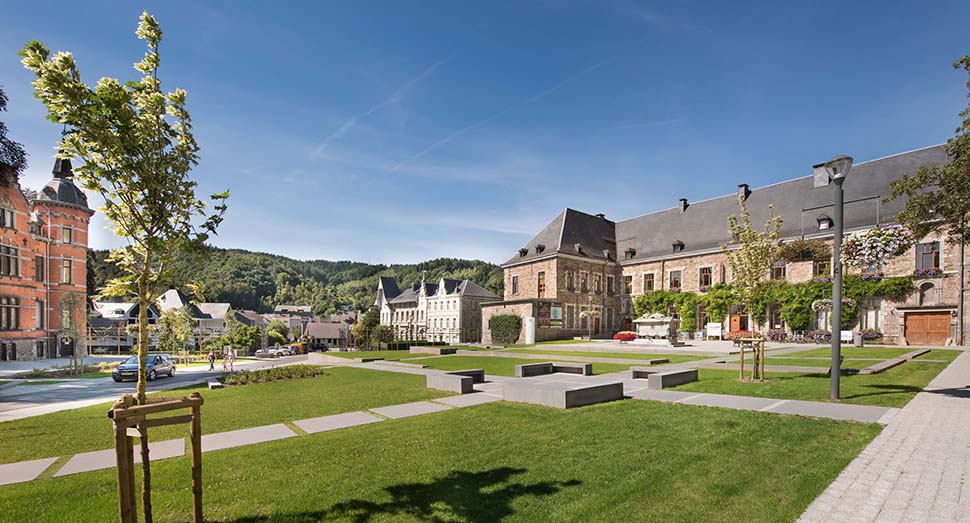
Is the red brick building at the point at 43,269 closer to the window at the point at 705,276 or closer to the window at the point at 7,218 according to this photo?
the window at the point at 7,218

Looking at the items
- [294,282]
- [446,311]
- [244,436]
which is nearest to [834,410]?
[244,436]

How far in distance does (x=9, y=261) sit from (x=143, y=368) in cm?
4404

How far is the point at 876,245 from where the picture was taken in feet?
37.6

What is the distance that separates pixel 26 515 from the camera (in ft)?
15.2

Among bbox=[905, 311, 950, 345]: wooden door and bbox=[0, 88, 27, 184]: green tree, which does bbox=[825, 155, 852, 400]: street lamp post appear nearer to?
bbox=[0, 88, 27, 184]: green tree

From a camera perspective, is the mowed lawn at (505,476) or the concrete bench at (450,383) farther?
the concrete bench at (450,383)

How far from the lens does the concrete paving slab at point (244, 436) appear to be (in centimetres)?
732

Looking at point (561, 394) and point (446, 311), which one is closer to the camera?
point (561, 394)

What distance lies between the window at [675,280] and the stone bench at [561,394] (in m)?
36.6

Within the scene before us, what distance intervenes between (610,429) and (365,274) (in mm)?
190984

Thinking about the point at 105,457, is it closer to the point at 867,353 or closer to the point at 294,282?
the point at 867,353

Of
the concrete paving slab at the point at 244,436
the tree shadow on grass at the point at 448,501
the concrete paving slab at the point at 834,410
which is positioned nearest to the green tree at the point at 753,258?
the concrete paving slab at the point at 834,410

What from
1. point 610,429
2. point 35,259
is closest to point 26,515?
point 610,429

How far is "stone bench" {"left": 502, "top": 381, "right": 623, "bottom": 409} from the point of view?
32.9 feet
